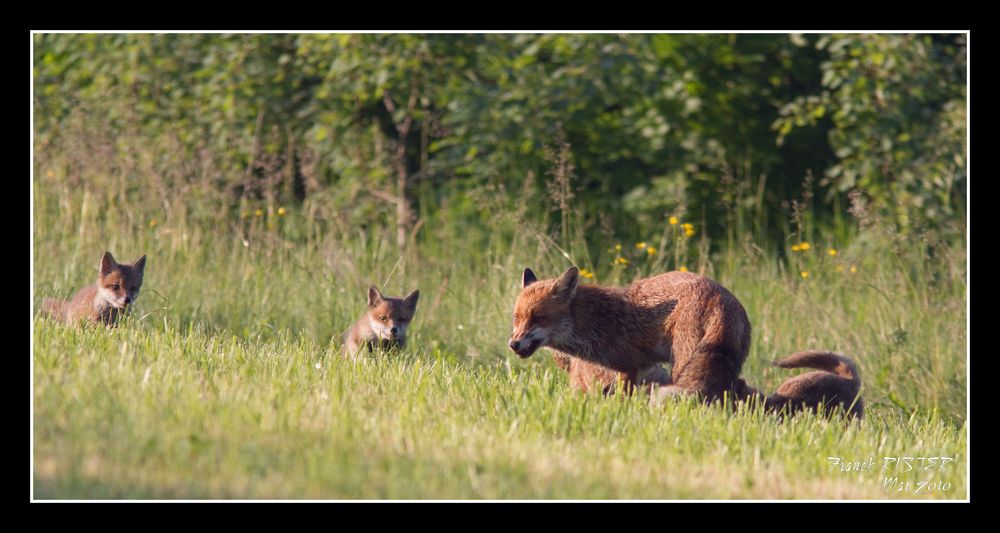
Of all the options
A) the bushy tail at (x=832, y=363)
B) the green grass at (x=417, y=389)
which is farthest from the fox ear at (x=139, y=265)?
the bushy tail at (x=832, y=363)

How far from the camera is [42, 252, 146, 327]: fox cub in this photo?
877cm

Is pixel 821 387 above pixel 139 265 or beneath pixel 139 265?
beneath

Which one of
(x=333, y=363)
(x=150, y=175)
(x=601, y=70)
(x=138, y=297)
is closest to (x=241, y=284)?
(x=138, y=297)

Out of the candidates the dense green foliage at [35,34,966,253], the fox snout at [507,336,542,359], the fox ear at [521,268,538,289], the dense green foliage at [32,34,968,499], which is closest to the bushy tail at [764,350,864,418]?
the dense green foliage at [32,34,968,499]

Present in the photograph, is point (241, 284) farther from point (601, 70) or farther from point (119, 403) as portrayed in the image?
point (601, 70)

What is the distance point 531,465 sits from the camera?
558cm

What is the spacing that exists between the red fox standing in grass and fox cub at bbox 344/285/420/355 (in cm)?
149

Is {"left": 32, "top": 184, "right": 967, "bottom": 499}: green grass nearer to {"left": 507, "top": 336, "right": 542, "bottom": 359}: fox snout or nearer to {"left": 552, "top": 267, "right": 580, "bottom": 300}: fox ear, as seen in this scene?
{"left": 507, "top": 336, "right": 542, "bottom": 359}: fox snout

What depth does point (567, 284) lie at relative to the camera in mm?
7609

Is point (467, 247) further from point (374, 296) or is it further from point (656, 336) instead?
point (656, 336)

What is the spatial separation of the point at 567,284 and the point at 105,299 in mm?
3840

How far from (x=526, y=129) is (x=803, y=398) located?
21.7 feet

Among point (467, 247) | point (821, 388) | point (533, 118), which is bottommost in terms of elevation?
point (821, 388)

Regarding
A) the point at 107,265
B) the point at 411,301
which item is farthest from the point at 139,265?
the point at 411,301
